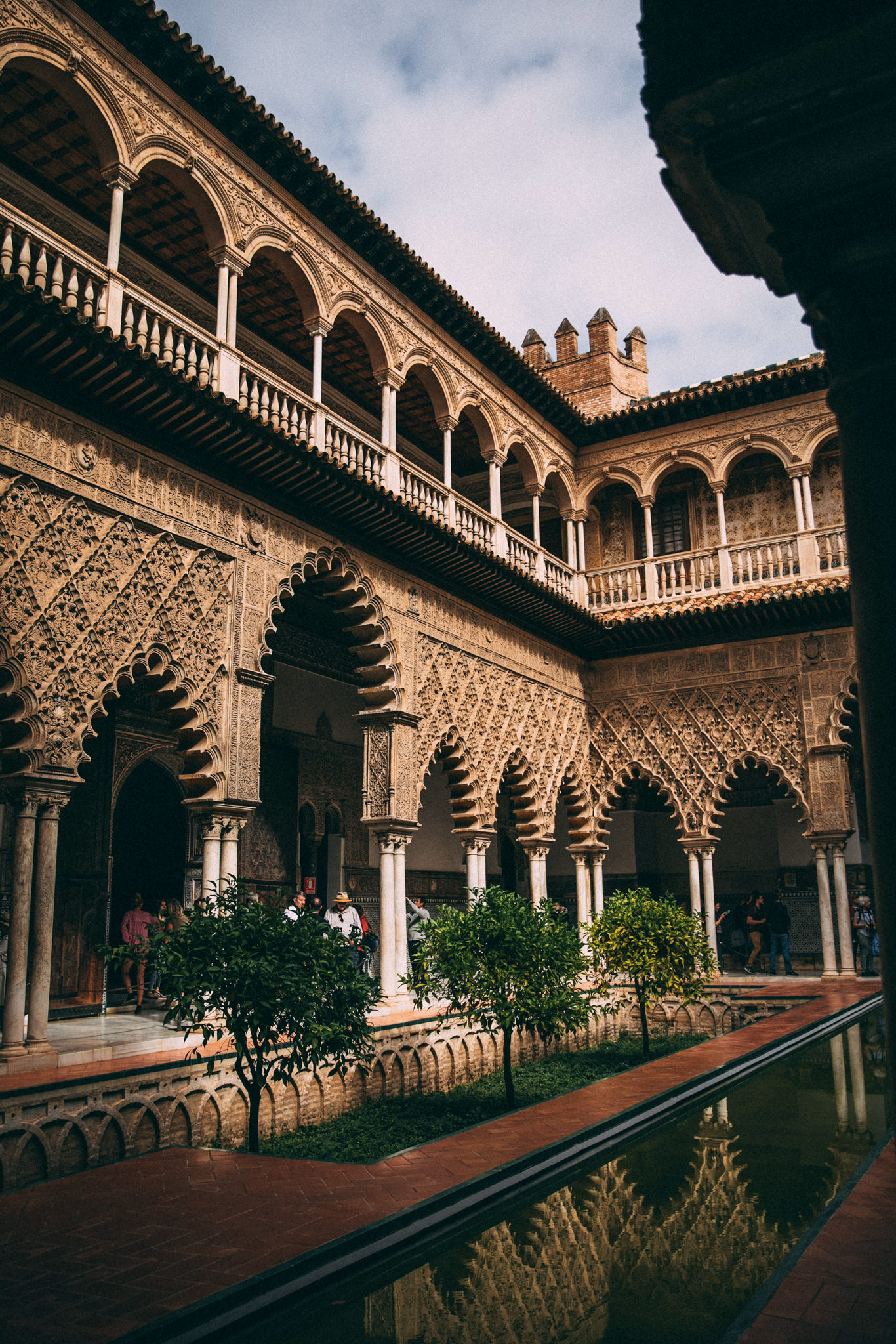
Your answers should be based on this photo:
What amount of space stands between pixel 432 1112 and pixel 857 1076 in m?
3.52

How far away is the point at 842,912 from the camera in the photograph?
15.7 m

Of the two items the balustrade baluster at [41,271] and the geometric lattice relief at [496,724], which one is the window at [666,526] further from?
the balustrade baluster at [41,271]

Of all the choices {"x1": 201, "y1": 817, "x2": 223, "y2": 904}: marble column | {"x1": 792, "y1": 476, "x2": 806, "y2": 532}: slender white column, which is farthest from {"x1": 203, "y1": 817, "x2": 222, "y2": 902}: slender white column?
{"x1": 792, "y1": 476, "x2": 806, "y2": 532}: slender white column

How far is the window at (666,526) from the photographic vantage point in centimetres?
1883

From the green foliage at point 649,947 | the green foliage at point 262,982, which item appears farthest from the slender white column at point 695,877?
the green foliage at point 262,982

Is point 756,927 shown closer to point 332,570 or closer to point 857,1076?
point 857,1076

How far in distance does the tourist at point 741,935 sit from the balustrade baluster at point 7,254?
14.6 meters

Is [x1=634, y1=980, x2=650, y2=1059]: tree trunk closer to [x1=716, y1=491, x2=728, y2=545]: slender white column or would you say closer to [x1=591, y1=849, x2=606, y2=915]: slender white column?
[x1=591, y1=849, x2=606, y2=915]: slender white column

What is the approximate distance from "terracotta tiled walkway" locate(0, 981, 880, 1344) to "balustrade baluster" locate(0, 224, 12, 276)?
6165 millimetres

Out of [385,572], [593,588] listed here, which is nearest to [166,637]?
[385,572]

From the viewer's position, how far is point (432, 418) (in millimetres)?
16047

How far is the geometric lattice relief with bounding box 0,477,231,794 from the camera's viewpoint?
25.6 ft

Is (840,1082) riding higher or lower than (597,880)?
lower

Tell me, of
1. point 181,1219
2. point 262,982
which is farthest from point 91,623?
point 181,1219
